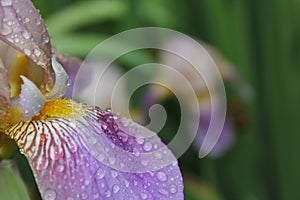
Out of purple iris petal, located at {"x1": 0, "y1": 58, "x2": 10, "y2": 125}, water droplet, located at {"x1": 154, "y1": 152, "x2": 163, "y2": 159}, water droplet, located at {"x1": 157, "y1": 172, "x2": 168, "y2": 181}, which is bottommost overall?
water droplet, located at {"x1": 157, "y1": 172, "x2": 168, "y2": 181}

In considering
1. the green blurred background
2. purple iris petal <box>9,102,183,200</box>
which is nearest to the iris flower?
purple iris petal <box>9,102,183,200</box>

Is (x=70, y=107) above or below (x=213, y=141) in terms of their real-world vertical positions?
above

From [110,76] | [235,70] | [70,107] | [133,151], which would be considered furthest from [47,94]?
[235,70]

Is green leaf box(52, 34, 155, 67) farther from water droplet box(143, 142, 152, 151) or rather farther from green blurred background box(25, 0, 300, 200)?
water droplet box(143, 142, 152, 151)

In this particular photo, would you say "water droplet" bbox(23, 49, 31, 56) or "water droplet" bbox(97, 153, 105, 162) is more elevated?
"water droplet" bbox(23, 49, 31, 56)

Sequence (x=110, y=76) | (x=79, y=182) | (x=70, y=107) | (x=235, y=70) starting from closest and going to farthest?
(x=79, y=182) → (x=70, y=107) → (x=110, y=76) → (x=235, y=70)

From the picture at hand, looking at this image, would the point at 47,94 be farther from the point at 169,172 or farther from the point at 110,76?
the point at 110,76

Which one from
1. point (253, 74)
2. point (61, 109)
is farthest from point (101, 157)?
point (253, 74)

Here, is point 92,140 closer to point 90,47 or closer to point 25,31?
point 25,31

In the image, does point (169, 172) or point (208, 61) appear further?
point (208, 61)
